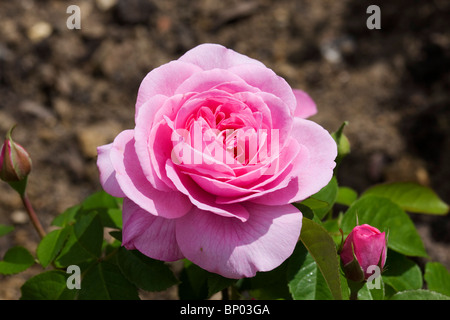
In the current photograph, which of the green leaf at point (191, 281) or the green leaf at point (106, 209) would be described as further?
the green leaf at point (191, 281)

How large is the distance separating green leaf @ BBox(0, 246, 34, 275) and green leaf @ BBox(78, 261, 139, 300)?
5.7 inches

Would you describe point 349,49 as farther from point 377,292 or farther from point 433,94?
point 377,292

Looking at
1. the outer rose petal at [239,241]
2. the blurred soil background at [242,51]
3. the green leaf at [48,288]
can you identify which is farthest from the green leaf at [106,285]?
the blurred soil background at [242,51]

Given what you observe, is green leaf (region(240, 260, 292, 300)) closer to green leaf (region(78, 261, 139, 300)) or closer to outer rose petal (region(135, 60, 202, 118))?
green leaf (region(78, 261, 139, 300))

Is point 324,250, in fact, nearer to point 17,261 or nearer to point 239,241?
point 239,241

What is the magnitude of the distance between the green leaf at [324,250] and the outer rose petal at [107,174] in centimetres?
26

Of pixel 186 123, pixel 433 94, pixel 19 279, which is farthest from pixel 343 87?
pixel 186 123

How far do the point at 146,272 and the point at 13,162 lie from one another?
30 cm

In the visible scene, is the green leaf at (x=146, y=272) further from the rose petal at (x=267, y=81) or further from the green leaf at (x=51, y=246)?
the rose petal at (x=267, y=81)

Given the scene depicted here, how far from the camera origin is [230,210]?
0.68 m

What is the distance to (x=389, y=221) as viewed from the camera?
956 millimetres

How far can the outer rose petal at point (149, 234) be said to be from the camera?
2.28 ft

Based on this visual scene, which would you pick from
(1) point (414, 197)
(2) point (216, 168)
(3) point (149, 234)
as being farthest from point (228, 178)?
(1) point (414, 197)

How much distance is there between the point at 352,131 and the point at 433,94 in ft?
1.13
